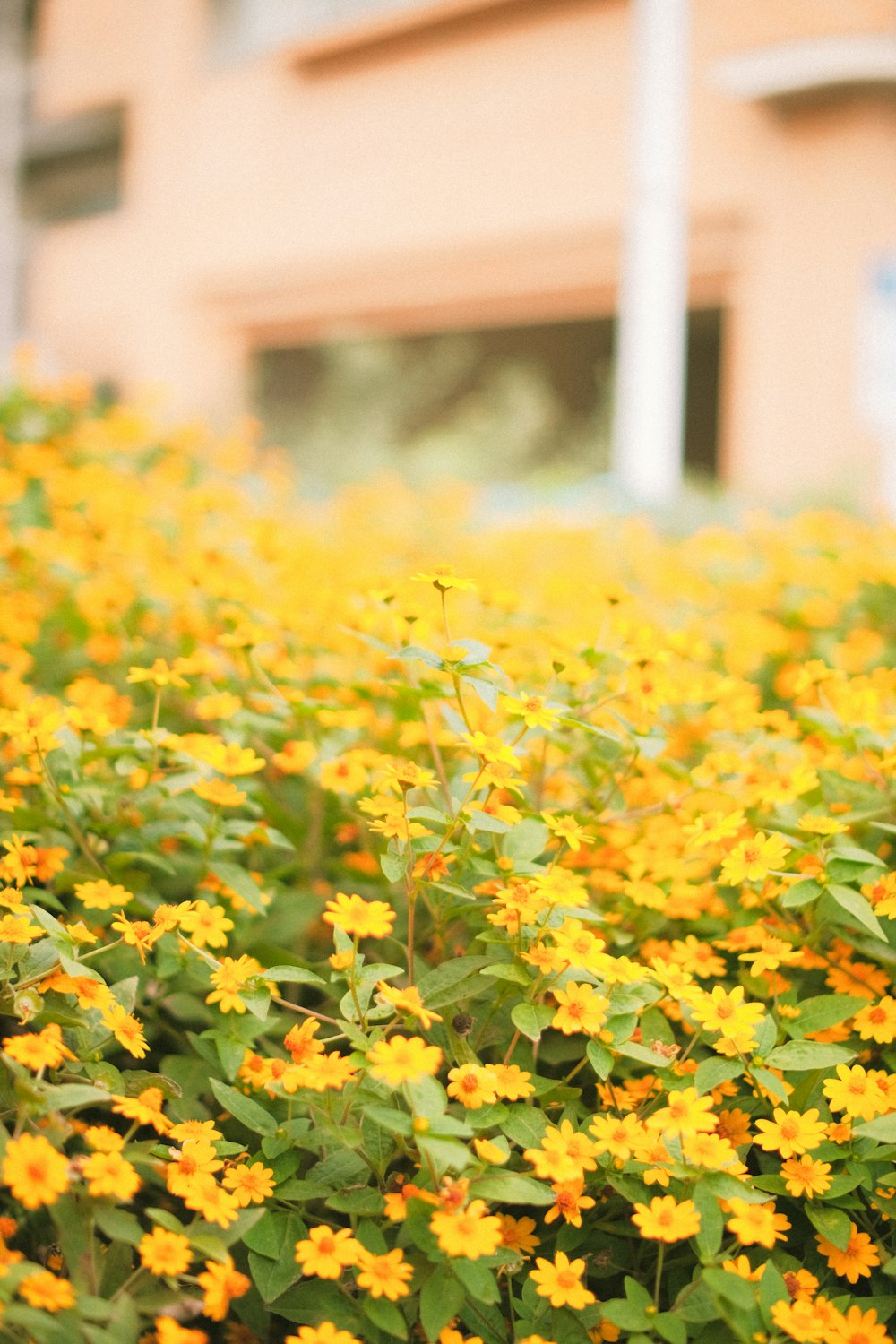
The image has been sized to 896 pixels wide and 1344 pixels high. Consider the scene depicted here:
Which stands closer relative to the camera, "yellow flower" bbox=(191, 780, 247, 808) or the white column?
"yellow flower" bbox=(191, 780, 247, 808)

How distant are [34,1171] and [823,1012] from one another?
26.9 inches

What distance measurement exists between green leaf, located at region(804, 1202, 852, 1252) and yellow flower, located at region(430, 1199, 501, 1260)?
30 cm

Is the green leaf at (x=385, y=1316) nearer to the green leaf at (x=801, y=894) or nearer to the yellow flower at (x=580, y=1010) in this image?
the yellow flower at (x=580, y=1010)

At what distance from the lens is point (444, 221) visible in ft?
26.3

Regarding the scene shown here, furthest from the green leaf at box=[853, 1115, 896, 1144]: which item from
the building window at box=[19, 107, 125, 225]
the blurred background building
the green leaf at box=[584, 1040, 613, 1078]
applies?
the building window at box=[19, 107, 125, 225]

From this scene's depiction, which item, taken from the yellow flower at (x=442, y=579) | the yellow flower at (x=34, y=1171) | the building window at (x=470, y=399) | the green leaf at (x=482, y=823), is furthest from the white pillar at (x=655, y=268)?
the yellow flower at (x=34, y=1171)

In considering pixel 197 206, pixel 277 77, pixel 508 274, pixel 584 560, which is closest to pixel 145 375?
pixel 197 206

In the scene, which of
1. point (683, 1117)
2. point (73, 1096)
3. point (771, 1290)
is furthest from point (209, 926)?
point (771, 1290)

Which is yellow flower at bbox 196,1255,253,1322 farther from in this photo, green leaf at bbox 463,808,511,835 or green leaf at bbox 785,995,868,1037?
green leaf at bbox 785,995,868,1037

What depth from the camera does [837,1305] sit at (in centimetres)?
91

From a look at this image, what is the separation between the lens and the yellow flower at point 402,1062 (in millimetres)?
813

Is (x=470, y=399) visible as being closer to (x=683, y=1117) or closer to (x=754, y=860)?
(x=754, y=860)

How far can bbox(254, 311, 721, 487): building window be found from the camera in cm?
817

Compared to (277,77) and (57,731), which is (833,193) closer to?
(277,77)
